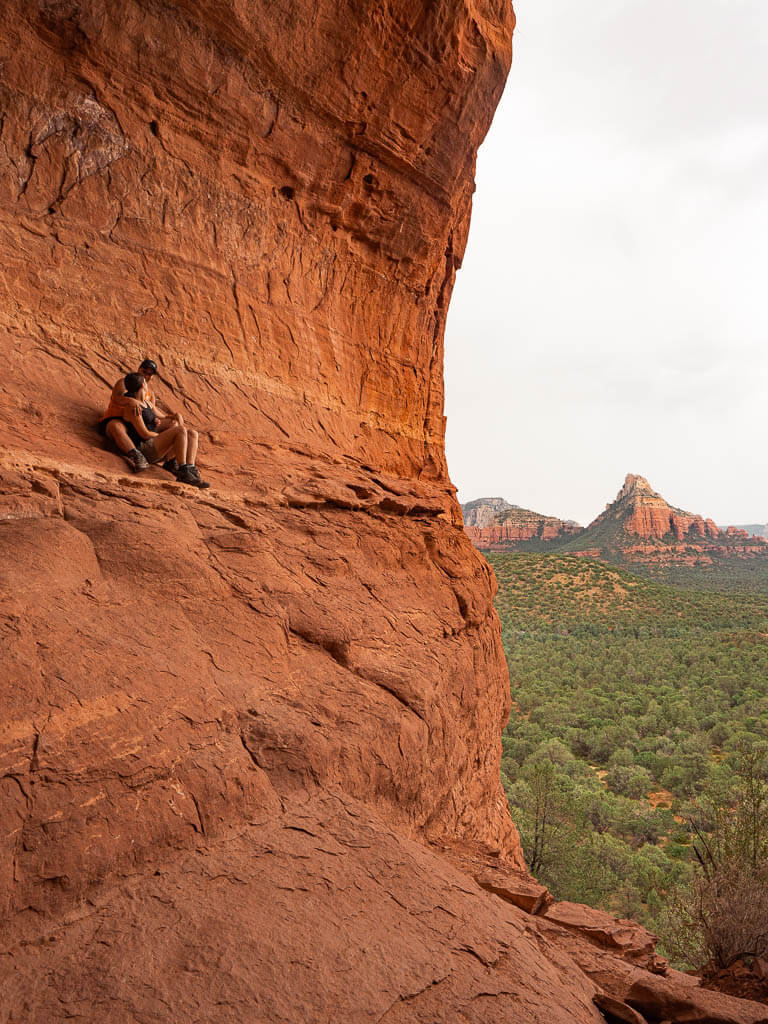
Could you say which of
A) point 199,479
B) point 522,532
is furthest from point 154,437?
point 522,532

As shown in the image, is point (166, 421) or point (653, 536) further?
point (653, 536)

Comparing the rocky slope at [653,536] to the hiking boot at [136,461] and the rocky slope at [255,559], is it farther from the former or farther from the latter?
the hiking boot at [136,461]

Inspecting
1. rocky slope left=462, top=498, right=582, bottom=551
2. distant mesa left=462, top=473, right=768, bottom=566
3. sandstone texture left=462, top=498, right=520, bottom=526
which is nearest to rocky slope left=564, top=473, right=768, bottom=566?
distant mesa left=462, top=473, right=768, bottom=566

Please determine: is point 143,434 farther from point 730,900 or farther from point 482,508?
point 482,508

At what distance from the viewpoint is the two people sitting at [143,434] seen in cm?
597

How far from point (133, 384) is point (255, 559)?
222 cm

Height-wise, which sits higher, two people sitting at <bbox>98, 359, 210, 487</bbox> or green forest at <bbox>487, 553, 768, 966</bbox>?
two people sitting at <bbox>98, 359, 210, 487</bbox>

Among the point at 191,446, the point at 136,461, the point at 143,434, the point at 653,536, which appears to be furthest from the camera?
the point at 653,536

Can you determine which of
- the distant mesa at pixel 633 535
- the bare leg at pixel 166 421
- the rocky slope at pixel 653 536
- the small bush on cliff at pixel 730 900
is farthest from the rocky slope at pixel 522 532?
the bare leg at pixel 166 421

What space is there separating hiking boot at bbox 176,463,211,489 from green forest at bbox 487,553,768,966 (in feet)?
28.6

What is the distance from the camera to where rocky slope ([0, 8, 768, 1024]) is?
3.24 metres

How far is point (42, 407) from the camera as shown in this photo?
577cm

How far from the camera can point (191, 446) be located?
618 cm

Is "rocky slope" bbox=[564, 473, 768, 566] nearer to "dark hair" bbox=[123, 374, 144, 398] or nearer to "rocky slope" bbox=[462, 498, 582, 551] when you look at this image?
"rocky slope" bbox=[462, 498, 582, 551]
